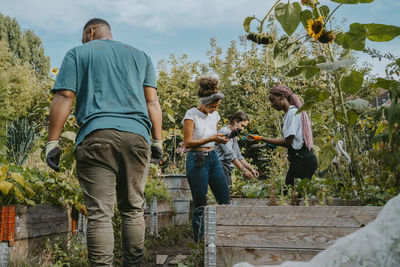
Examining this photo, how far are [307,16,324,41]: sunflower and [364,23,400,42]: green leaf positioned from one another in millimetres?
234

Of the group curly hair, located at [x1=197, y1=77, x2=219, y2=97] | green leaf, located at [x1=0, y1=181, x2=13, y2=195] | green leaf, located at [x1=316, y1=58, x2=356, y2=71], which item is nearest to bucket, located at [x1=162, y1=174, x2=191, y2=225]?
curly hair, located at [x1=197, y1=77, x2=219, y2=97]

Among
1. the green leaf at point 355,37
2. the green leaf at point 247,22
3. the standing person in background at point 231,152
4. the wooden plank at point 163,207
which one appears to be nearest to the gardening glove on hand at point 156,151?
the green leaf at point 247,22

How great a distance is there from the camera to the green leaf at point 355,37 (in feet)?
6.31

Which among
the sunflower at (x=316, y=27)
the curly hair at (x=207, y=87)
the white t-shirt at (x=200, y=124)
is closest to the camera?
the sunflower at (x=316, y=27)

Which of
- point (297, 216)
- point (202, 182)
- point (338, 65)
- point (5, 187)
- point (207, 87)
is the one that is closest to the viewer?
point (338, 65)

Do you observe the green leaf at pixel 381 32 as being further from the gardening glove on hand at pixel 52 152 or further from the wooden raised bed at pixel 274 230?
the gardening glove on hand at pixel 52 152

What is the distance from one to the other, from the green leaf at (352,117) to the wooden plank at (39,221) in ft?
7.48

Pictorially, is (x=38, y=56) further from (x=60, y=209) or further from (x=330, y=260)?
(x=330, y=260)

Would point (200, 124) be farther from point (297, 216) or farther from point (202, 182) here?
point (297, 216)

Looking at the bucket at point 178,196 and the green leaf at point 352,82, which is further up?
the green leaf at point 352,82

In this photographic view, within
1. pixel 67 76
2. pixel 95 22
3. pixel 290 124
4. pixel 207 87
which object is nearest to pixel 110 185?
pixel 67 76

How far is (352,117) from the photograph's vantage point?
217 centimetres

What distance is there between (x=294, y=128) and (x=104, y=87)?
5.86 feet

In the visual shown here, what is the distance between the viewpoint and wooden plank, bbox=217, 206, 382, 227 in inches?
76.1
